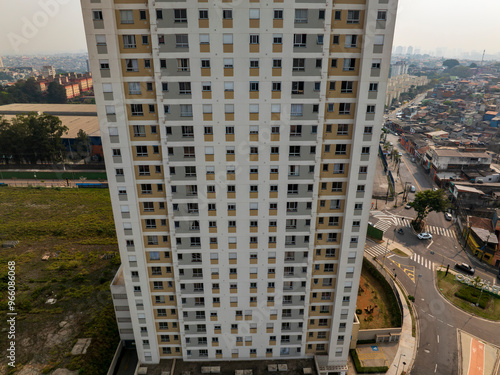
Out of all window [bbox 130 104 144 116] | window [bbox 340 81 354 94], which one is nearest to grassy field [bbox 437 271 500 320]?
window [bbox 340 81 354 94]

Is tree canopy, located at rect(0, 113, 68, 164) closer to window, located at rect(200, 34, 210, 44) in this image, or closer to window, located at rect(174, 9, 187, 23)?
window, located at rect(174, 9, 187, 23)

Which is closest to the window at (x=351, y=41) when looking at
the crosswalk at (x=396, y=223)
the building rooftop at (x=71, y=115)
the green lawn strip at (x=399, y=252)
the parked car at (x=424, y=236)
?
the green lawn strip at (x=399, y=252)

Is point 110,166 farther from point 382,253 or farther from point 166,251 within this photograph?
point 382,253

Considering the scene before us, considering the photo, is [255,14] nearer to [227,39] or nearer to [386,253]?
[227,39]

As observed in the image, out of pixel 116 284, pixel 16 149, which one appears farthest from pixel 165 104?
pixel 16 149

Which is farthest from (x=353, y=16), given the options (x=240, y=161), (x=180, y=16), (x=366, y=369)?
(x=366, y=369)

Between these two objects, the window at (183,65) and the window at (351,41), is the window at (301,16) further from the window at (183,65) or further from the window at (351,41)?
the window at (183,65)
